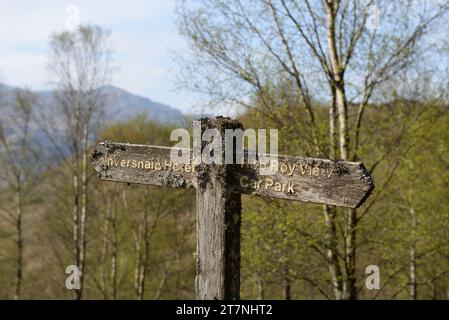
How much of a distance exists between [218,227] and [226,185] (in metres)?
0.31

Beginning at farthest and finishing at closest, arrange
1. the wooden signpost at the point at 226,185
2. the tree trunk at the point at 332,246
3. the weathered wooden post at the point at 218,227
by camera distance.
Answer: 1. the tree trunk at the point at 332,246
2. the weathered wooden post at the point at 218,227
3. the wooden signpost at the point at 226,185

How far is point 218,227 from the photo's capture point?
375cm

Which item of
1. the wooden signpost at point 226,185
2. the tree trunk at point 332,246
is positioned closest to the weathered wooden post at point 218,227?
the wooden signpost at point 226,185

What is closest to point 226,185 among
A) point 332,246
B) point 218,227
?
point 218,227

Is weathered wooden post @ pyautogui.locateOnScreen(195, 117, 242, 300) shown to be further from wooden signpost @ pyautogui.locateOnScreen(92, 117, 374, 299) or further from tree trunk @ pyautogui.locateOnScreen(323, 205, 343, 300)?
tree trunk @ pyautogui.locateOnScreen(323, 205, 343, 300)

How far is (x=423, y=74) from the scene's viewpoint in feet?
27.6

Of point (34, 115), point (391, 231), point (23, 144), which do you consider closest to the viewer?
point (391, 231)

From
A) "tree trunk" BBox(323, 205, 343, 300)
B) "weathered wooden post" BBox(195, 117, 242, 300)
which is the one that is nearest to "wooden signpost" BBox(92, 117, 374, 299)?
"weathered wooden post" BBox(195, 117, 242, 300)

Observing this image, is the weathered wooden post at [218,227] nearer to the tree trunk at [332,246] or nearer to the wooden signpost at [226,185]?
the wooden signpost at [226,185]

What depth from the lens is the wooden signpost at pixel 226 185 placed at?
337 cm

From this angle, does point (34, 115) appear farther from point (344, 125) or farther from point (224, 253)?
point (224, 253)

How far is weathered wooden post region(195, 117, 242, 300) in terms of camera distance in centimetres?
372
